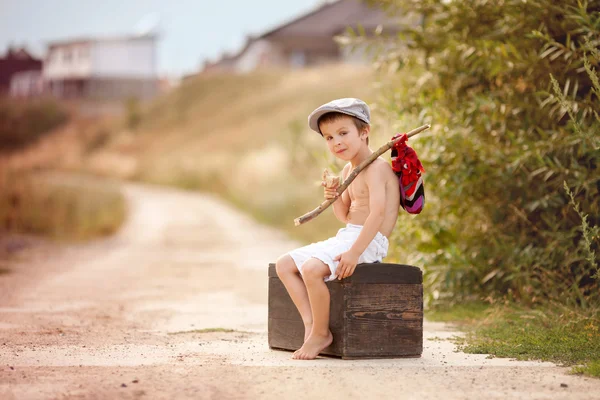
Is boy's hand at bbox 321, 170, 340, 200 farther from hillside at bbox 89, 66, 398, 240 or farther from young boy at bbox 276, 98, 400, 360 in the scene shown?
hillside at bbox 89, 66, 398, 240

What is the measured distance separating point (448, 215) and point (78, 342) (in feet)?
14.0

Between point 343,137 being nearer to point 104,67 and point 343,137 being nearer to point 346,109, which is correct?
point 346,109

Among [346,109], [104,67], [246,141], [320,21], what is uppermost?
[320,21]

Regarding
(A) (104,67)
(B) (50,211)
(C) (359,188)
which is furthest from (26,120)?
(C) (359,188)

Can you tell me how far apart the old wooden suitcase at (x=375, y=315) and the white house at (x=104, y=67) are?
2514 inches

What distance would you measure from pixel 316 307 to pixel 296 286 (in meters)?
0.23

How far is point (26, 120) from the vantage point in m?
59.4

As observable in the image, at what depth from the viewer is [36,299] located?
8.98 meters

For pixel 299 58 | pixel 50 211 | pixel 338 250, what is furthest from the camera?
pixel 299 58

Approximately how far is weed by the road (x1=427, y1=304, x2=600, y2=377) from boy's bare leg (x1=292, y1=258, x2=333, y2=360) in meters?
1.08

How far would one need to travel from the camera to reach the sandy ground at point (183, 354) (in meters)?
4.49

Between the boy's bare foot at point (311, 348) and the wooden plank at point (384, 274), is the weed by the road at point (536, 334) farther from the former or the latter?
the boy's bare foot at point (311, 348)

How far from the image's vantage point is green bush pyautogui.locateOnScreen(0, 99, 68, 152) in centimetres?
5762

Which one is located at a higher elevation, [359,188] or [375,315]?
[359,188]
